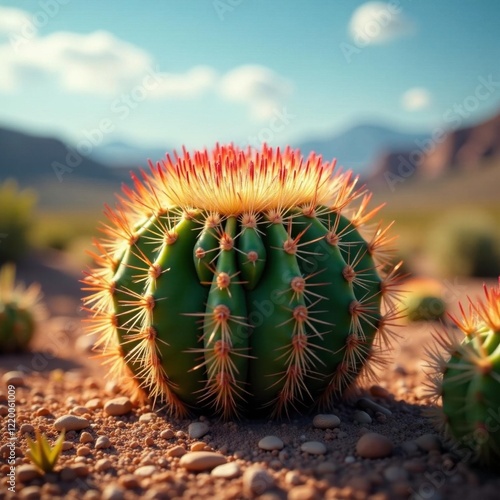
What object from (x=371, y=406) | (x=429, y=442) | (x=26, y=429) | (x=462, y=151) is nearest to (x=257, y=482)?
(x=429, y=442)

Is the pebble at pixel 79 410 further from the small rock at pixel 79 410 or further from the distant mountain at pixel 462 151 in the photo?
the distant mountain at pixel 462 151

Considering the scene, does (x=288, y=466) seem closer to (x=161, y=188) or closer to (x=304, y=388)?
(x=304, y=388)

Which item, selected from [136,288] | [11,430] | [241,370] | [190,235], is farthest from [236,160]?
[11,430]

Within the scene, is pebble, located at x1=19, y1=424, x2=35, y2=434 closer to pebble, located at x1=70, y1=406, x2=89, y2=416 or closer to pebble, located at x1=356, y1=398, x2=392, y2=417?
pebble, located at x1=70, y1=406, x2=89, y2=416

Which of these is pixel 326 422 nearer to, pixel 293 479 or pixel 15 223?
pixel 293 479

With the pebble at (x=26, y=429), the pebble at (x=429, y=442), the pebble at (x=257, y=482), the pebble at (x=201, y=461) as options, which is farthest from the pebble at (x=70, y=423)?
the pebble at (x=429, y=442)

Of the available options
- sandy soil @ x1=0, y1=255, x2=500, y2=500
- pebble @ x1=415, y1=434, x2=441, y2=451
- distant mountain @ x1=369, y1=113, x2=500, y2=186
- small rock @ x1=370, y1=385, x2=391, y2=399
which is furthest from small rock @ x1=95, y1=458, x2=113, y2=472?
distant mountain @ x1=369, y1=113, x2=500, y2=186
